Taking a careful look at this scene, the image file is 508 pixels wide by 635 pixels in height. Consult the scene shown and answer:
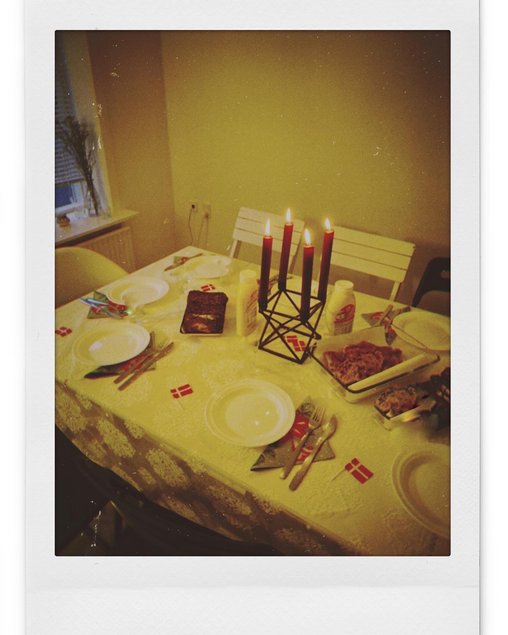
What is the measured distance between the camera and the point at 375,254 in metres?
1.52

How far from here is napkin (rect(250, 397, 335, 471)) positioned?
28.1 inches

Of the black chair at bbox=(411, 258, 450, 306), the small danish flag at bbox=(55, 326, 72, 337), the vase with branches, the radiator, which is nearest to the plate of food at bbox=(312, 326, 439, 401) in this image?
the black chair at bbox=(411, 258, 450, 306)

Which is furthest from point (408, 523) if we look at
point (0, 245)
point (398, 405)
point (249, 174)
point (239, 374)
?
point (249, 174)

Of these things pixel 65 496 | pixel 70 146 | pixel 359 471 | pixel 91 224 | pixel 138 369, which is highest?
pixel 70 146

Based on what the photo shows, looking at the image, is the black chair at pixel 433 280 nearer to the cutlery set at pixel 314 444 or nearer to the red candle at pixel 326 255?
the red candle at pixel 326 255

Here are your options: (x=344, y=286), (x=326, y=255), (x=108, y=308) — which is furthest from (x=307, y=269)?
Result: (x=108, y=308)

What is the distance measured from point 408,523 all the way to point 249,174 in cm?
160

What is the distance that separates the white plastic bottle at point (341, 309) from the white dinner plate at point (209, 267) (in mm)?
445

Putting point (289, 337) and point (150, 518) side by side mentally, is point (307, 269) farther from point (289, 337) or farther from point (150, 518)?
point (150, 518)

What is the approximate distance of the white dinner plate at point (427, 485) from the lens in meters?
0.66

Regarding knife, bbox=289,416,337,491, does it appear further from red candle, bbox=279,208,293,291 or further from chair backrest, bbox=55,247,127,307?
chair backrest, bbox=55,247,127,307

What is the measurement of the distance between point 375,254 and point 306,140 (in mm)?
583
